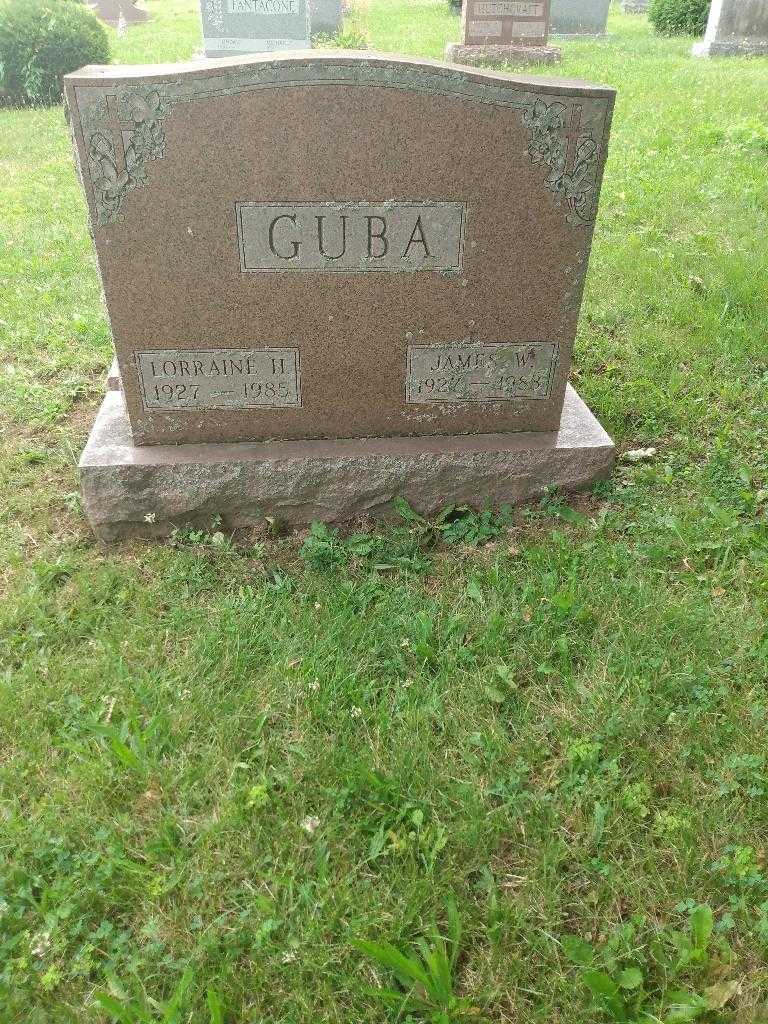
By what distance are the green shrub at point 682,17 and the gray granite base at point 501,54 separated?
4.26m

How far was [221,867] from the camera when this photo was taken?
6.52 ft

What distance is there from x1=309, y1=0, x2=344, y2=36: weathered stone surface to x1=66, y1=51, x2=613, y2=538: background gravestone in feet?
44.7

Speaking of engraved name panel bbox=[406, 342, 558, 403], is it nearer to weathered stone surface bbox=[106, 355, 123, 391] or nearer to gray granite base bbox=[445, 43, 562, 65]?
weathered stone surface bbox=[106, 355, 123, 391]

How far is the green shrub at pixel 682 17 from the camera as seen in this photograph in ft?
48.9

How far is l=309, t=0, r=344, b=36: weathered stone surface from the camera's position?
47.0 ft

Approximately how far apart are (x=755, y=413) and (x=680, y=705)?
1.84m

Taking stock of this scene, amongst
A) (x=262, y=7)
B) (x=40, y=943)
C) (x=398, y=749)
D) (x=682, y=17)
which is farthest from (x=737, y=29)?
(x=40, y=943)

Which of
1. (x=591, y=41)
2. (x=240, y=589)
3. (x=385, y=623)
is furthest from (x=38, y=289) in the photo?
(x=591, y=41)

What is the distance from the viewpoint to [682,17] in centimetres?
1512

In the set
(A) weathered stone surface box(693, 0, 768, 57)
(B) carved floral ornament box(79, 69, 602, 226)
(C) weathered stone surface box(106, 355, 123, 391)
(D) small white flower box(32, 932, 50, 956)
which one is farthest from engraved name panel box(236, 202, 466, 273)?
(A) weathered stone surface box(693, 0, 768, 57)

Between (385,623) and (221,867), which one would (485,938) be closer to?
(221,867)

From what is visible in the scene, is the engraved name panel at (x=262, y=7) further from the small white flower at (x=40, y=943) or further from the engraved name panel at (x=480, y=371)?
the small white flower at (x=40, y=943)

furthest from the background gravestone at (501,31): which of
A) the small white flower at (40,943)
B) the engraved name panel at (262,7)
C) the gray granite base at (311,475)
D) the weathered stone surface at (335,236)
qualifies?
the small white flower at (40,943)

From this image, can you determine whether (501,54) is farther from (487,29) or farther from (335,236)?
(335,236)
